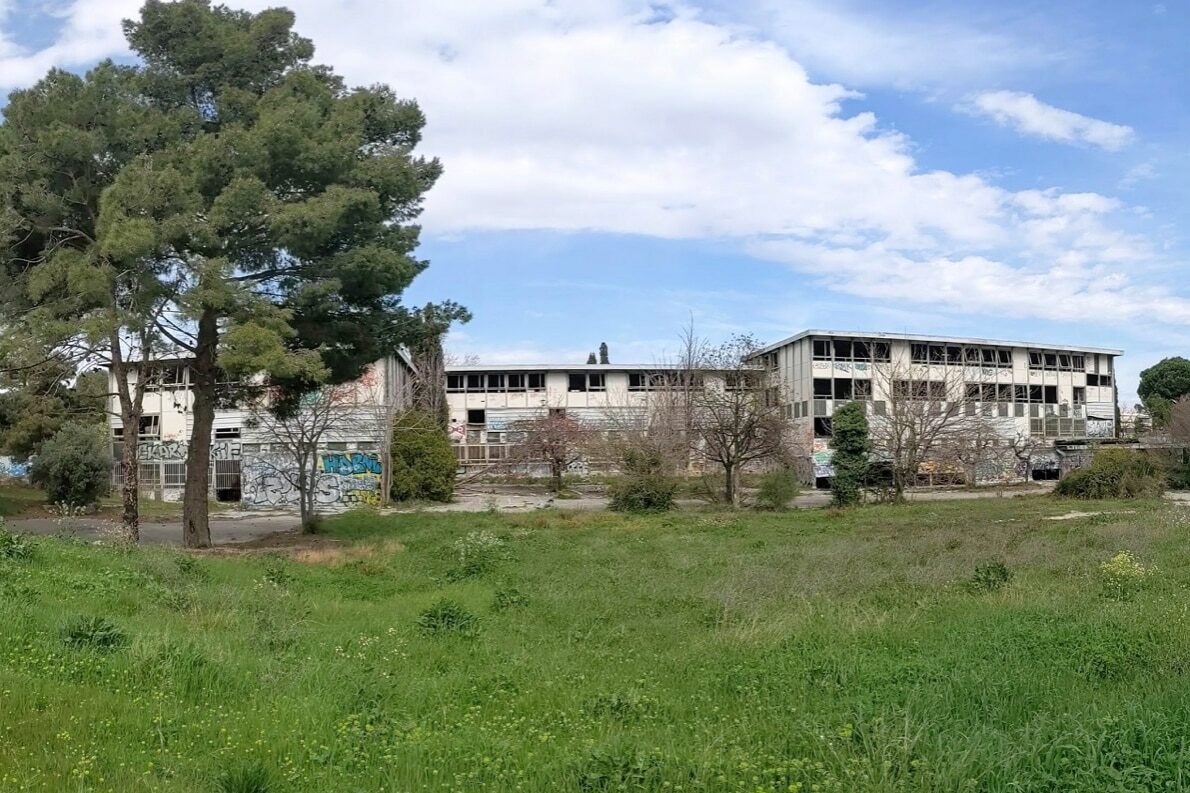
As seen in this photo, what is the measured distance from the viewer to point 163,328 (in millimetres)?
18797

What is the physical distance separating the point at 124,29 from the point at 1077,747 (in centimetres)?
2183

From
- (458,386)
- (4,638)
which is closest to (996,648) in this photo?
(4,638)

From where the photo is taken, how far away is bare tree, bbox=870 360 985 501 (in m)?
37.4

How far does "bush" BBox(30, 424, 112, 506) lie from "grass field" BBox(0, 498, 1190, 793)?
67.3 feet

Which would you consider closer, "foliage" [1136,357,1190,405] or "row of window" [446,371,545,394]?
"row of window" [446,371,545,394]

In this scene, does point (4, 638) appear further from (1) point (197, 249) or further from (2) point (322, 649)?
(1) point (197, 249)

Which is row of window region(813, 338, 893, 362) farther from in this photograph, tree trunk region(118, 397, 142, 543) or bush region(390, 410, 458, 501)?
tree trunk region(118, 397, 142, 543)

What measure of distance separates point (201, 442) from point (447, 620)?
12.9m

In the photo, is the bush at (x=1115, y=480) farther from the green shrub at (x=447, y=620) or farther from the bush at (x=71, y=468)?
the bush at (x=71, y=468)

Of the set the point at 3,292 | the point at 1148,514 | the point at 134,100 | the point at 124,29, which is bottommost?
the point at 1148,514

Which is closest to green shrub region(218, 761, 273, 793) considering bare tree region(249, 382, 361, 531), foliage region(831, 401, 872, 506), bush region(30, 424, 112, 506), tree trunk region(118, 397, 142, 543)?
tree trunk region(118, 397, 142, 543)

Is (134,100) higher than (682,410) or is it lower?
higher

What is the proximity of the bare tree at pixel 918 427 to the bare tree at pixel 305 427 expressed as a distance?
21429 millimetres

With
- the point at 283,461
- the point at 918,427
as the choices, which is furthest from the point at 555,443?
the point at 918,427
